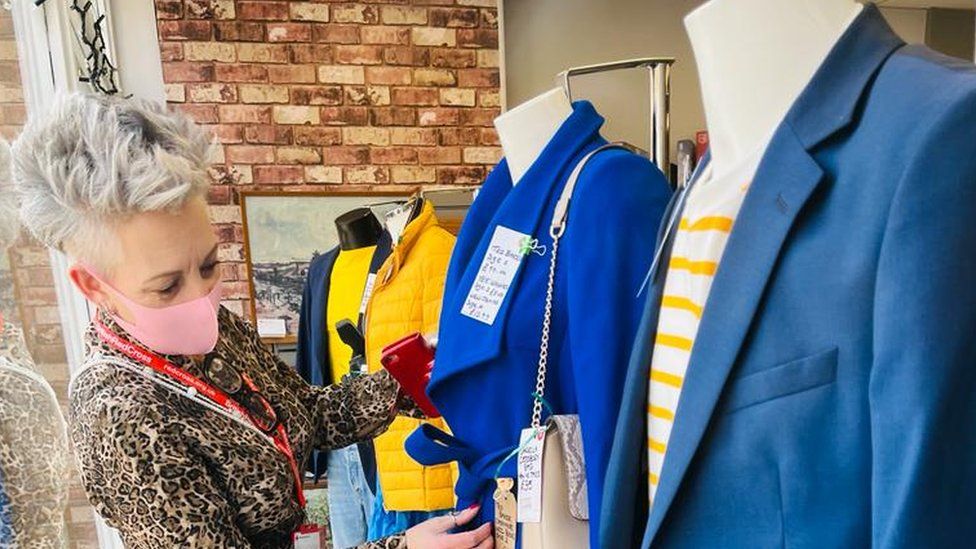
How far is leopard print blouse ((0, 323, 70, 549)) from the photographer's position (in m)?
0.75

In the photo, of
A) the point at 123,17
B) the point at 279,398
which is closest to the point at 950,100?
the point at 279,398

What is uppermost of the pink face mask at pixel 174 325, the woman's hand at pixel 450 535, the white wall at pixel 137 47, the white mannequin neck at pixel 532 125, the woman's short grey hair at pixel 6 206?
the white wall at pixel 137 47

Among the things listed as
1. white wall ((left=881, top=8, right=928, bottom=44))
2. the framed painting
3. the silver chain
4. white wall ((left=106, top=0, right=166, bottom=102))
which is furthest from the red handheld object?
white wall ((left=881, top=8, right=928, bottom=44))

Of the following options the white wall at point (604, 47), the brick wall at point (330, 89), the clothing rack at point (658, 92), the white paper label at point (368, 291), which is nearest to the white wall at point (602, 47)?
the white wall at point (604, 47)

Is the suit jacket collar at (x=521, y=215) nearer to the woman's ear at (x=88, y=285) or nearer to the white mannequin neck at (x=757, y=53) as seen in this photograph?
the white mannequin neck at (x=757, y=53)

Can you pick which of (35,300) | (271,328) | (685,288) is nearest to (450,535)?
(685,288)

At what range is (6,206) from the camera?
2.81 ft

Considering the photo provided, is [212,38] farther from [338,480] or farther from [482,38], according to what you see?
[338,480]

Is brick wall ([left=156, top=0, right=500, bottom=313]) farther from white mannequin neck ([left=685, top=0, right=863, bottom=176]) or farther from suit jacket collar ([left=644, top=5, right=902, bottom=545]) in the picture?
suit jacket collar ([left=644, top=5, right=902, bottom=545])

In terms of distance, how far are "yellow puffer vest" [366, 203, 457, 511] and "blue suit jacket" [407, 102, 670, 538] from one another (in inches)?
19.2

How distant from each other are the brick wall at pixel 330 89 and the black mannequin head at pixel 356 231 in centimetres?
85

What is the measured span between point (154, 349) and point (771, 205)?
0.86m

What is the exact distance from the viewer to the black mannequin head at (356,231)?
5.90 ft

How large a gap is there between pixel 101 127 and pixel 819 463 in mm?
908
